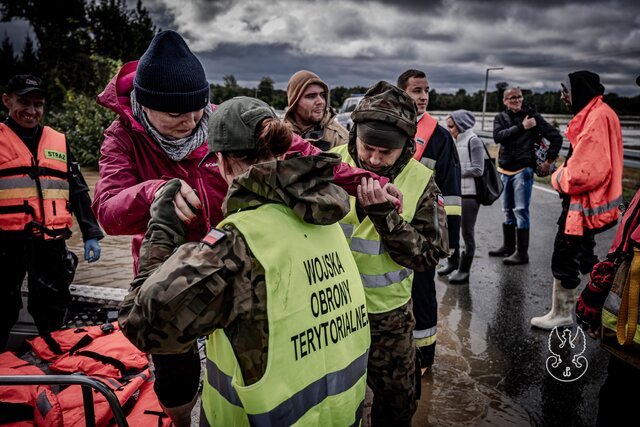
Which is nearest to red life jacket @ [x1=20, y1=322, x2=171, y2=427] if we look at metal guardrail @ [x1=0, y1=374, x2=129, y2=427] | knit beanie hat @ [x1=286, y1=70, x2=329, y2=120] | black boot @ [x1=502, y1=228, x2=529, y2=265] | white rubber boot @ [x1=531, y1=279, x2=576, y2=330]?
metal guardrail @ [x1=0, y1=374, x2=129, y2=427]

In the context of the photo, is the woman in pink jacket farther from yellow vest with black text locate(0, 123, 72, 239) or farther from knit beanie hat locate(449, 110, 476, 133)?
knit beanie hat locate(449, 110, 476, 133)

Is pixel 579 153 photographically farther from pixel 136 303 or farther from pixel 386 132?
pixel 136 303

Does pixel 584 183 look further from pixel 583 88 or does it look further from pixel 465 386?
pixel 465 386

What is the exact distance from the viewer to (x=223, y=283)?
1280mm

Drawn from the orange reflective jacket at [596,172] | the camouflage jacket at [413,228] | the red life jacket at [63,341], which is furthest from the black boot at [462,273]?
the red life jacket at [63,341]

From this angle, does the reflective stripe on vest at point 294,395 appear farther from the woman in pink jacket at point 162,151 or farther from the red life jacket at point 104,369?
the red life jacket at point 104,369

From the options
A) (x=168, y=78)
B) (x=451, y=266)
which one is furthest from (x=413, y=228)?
(x=451, y=266)

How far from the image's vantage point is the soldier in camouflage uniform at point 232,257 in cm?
126

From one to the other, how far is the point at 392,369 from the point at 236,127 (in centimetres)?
152

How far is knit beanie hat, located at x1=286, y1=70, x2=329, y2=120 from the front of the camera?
3811 mm

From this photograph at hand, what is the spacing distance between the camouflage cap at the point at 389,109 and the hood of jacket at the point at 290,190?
37.4 inches

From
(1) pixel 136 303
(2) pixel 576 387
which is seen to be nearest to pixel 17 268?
(1) pixel 136 303

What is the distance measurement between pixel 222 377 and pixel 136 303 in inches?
14.2

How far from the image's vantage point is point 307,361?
4.58ft
